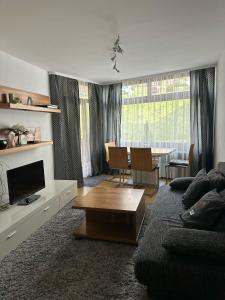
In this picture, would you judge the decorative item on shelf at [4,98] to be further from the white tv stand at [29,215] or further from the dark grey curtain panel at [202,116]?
the dark grey curtain panel at [202,116]

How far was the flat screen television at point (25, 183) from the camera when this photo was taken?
2.61 m

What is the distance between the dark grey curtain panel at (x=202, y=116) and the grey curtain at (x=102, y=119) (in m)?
1.81

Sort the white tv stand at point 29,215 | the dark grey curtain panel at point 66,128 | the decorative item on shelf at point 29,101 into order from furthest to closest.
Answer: the dark grey curtain panel at point 66,128, the decorative item on shelf at point 29,101, the white tv stand at point 29,215

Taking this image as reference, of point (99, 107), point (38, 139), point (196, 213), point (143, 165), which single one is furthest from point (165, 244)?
point (99, 107)

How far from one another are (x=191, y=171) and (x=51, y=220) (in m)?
3.08

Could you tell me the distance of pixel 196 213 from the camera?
1.82 m

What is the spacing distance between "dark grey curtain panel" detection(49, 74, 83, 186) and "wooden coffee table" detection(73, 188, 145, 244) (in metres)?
1.65

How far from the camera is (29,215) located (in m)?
2.50

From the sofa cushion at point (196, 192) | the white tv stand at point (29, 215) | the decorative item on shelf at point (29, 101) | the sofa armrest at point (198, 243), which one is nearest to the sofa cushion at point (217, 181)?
the sofa cushion at point (196, 192)

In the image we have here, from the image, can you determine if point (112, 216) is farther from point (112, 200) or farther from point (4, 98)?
point (4, 98)

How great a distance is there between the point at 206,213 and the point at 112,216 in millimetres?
1292

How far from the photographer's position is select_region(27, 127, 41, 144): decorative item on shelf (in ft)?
11.7

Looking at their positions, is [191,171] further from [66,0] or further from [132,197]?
[66,0]

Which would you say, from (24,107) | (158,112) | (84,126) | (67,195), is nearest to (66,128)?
(84,126)
